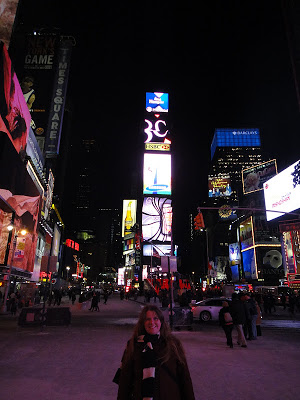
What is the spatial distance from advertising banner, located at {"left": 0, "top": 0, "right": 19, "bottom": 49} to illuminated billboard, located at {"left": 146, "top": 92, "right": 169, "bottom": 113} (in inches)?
2912

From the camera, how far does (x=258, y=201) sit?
80188 mm

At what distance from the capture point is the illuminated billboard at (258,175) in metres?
76.6

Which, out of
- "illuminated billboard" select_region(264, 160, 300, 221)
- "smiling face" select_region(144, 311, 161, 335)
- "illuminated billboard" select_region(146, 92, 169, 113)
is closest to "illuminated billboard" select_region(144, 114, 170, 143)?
"illuminated billboard" select_region(146, 92, 169, 113)

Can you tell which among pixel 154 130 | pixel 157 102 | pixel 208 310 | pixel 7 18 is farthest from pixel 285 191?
pixel 157 102

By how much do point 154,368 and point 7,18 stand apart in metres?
33.8

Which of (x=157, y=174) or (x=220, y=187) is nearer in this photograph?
(x=157, y=174)

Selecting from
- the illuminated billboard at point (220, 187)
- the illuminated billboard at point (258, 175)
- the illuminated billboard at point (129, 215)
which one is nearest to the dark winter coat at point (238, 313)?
the illuminated billboard at point (258, 175)

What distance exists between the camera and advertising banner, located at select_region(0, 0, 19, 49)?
91.2 feet

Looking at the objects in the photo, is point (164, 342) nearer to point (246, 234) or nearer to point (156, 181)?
point (246, 234)

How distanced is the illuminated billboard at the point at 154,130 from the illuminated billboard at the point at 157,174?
664 cm

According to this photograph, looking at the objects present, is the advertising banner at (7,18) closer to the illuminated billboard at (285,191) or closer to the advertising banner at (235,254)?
the illuminated billboard at (285,191)

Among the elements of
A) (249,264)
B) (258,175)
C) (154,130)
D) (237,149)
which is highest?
(237,149)

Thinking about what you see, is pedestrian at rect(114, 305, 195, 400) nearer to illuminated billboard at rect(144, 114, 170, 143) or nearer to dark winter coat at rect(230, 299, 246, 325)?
dark winter coat at rect(230, 299, 246, 325)

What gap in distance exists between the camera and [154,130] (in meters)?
99.5
